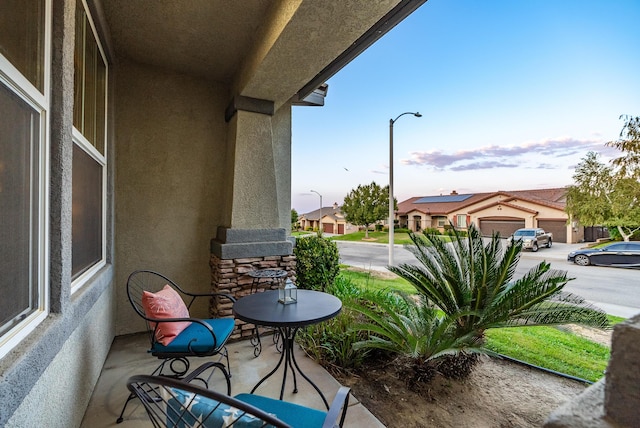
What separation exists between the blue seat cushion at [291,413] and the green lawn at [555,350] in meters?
2.26

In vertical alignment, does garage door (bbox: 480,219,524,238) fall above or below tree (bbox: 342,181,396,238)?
below

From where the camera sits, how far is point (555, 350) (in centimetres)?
346

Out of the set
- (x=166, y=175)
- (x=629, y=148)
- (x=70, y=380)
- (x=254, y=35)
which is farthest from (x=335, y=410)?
(x=166, y=175)

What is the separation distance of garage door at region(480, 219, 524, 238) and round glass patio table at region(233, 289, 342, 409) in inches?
68.3

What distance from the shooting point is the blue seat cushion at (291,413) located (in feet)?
4.94

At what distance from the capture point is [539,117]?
3.30 metres

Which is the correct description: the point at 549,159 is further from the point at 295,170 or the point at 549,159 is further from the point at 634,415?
the point at 634,415

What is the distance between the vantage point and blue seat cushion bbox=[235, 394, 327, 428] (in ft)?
4.94

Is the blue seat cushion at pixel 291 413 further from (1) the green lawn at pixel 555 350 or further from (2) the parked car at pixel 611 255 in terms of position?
(2) the parked car at pixel 611 255

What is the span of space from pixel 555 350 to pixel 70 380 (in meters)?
4.55

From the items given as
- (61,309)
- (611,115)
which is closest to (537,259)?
(611,115)

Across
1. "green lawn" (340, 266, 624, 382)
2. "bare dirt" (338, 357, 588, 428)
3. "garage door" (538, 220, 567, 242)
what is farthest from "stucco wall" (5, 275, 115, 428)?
"garage door" (538, 220, 567, 242)

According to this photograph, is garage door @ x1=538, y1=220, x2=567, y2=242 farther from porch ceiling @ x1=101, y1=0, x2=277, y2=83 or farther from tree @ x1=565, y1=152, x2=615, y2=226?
porch ceiling @ x1=101, y1=0, x2=277, y2=83

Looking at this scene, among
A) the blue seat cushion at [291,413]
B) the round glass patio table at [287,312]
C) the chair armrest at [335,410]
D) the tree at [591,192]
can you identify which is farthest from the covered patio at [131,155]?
the tree at [591,192]
